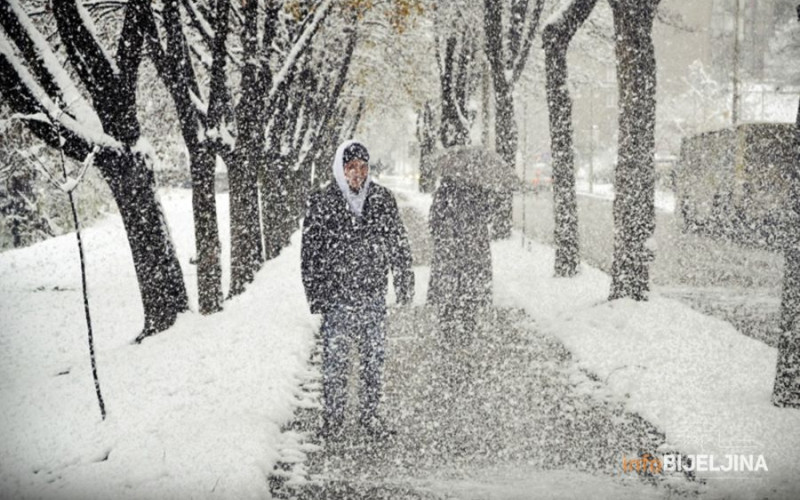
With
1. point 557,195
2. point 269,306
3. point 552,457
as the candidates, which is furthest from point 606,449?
point 557,195

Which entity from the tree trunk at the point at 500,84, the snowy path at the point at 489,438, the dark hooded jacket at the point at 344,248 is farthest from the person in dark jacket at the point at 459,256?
the tree trunk at the point at 500,84

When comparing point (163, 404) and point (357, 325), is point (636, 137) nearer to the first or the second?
point (357, 325)

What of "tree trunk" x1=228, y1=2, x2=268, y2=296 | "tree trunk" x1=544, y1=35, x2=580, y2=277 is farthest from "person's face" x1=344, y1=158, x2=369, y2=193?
"tree trunk" x1=544, y1=35, x2=580, y2=277

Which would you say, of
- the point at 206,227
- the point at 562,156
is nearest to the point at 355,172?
the point at 206,227

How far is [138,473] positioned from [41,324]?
9284 mm

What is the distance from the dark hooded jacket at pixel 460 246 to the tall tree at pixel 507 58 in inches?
239

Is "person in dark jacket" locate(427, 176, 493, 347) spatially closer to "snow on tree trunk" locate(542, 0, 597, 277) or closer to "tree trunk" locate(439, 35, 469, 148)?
"snow on tree trunk" locate(542, 0, 597, 277)

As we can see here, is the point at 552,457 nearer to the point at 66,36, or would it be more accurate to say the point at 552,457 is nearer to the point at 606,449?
the point at 606,449

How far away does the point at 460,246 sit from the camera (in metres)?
7.73

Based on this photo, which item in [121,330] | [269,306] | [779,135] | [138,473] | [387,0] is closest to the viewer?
[138,473]

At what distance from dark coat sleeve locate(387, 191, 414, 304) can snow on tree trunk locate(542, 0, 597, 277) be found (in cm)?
656

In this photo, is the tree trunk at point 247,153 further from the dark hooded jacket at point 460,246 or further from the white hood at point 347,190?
the white hood at point 347,190

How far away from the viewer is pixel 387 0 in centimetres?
1371

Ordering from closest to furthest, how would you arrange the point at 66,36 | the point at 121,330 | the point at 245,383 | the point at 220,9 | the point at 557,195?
the point at 245,383 → the point at 66,36 → the point at 220,9 → the point at 121,330 → the point at 557,195
